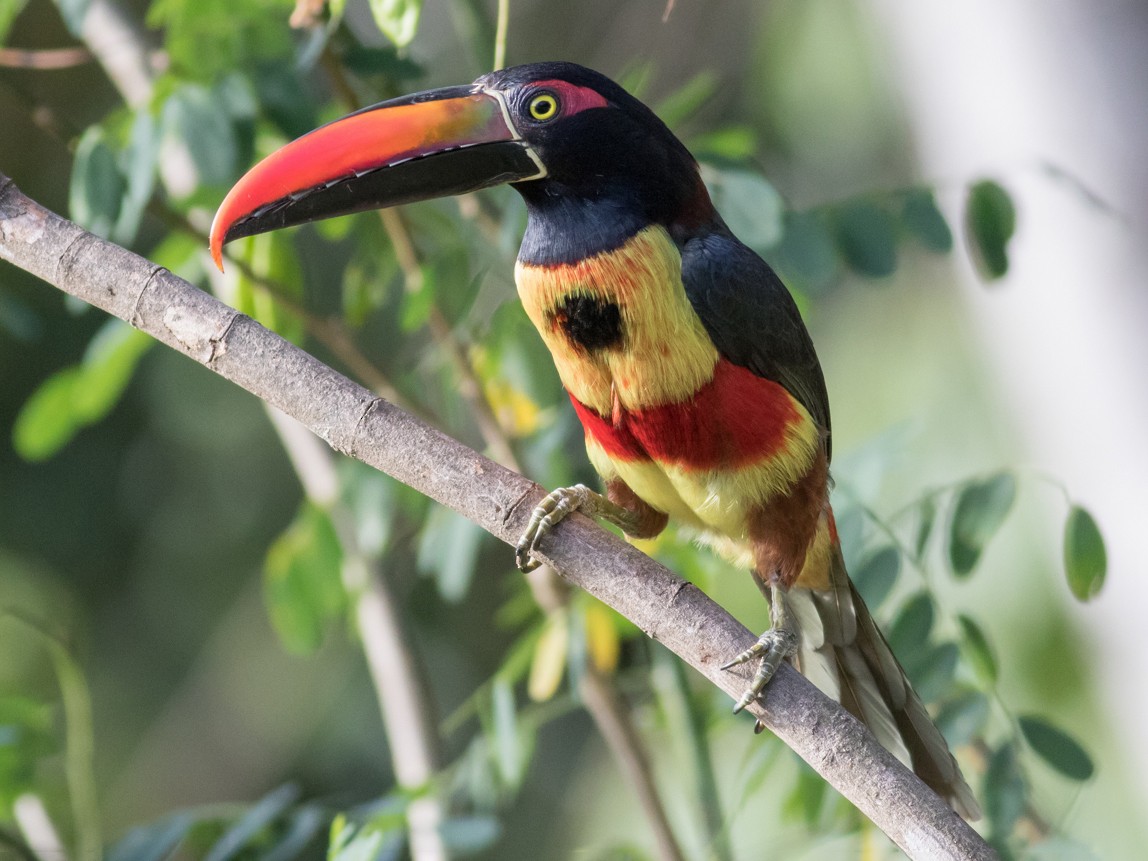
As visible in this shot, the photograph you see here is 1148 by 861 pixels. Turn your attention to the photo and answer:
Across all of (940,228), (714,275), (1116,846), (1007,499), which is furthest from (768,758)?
(1116,846)

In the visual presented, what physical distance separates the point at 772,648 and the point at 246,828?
0.92 metres

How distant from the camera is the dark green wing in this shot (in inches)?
82.8

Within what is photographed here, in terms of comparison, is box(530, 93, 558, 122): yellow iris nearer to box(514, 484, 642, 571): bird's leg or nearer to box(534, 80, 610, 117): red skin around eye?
box(534, 80, 610, 117): red skin around eye

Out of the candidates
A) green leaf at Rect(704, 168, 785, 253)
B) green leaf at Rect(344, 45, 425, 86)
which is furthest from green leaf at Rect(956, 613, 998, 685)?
green leaf at Rect(344, 45, 425, 86)

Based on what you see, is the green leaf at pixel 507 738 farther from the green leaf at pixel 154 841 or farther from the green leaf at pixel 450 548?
the green leaf at pixel 154 841

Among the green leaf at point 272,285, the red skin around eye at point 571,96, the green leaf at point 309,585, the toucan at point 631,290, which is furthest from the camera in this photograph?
the green leaf at point 309,585

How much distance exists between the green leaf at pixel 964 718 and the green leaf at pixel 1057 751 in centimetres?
7

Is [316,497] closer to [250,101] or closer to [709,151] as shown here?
[250,101]

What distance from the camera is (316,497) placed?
278 centimetres

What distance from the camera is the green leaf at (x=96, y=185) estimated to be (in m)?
2.19

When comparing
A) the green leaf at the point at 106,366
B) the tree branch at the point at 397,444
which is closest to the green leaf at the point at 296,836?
the tree branch at the point at 397,444

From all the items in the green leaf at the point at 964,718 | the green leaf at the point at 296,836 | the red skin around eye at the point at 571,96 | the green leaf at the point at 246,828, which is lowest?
the green leaf at the point at 964,718

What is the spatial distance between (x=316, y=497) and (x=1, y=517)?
2.86 meters

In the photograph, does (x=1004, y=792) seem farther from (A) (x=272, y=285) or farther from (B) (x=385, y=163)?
(A) (x=272, y=285)
